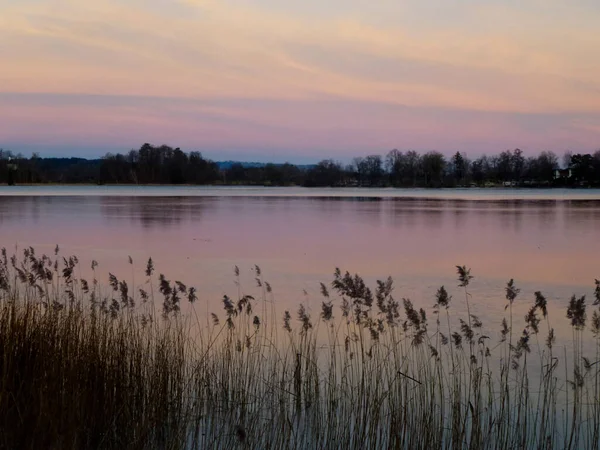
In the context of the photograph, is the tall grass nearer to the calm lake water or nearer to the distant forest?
the calm lake water

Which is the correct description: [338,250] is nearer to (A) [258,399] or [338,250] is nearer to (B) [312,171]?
(A) [258,399]

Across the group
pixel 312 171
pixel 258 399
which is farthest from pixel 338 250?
pixel 312 171

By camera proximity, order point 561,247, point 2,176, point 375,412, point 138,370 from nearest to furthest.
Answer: point 375,412, point 138,370, point 561,247, point 2,176

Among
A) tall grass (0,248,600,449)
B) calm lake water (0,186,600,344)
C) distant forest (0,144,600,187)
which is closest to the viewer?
tall grass (0,248,600,449)

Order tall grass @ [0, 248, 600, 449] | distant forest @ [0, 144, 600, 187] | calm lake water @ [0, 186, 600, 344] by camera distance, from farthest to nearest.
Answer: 1. distant forest @ [0, 144, 600, 187]
2. calm lake water @ [0, 186, 600, 344]
3. tall grass @ [0, 248, 600, 449]

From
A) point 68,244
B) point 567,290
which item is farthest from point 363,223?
point 567,290

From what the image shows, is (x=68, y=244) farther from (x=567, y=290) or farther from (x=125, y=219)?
(x=567, y=290)

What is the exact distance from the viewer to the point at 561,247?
18.5m

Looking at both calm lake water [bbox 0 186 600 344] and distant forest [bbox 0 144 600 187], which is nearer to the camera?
calm lake water [bbox 0 186 600 344]

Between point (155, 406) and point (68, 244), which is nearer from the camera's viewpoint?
point (155, 406)

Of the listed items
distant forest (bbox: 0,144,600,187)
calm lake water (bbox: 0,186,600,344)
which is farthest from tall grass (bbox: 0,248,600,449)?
distant forest (bbox: 0,144,600,187)

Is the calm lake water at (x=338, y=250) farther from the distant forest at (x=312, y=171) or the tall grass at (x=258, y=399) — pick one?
the distant forest at (x=312, y=171)

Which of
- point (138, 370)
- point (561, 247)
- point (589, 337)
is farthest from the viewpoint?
point (561, 247)

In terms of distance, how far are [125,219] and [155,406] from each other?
966 inches
